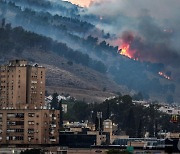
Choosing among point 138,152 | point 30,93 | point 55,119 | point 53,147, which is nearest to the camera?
point 138,152

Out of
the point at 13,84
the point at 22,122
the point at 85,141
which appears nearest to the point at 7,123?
the point at 22,122

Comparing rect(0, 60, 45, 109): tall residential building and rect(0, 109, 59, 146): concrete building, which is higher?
rect(0, 60, 45, 109): tall residential building

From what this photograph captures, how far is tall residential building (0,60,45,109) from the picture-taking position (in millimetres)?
153000

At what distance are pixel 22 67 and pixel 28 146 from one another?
27.4m

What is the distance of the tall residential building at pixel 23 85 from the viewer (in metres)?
153

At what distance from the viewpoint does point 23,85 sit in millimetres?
154250

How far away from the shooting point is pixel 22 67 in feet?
511

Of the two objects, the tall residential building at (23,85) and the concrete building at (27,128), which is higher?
the tall residential building at (23,85)

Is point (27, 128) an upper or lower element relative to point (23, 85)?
lower

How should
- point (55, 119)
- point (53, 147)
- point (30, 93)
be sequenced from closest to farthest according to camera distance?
1. point (53, 147)
2. point (55, 119)
3. point (30, 93)

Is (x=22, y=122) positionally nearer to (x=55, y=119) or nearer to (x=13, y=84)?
(x=55, y=119)

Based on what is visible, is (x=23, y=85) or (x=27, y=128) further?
(x=23, y=85)

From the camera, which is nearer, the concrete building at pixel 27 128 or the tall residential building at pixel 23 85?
the concrete building at pixel 27 128

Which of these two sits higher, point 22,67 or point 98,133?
point 22,67
